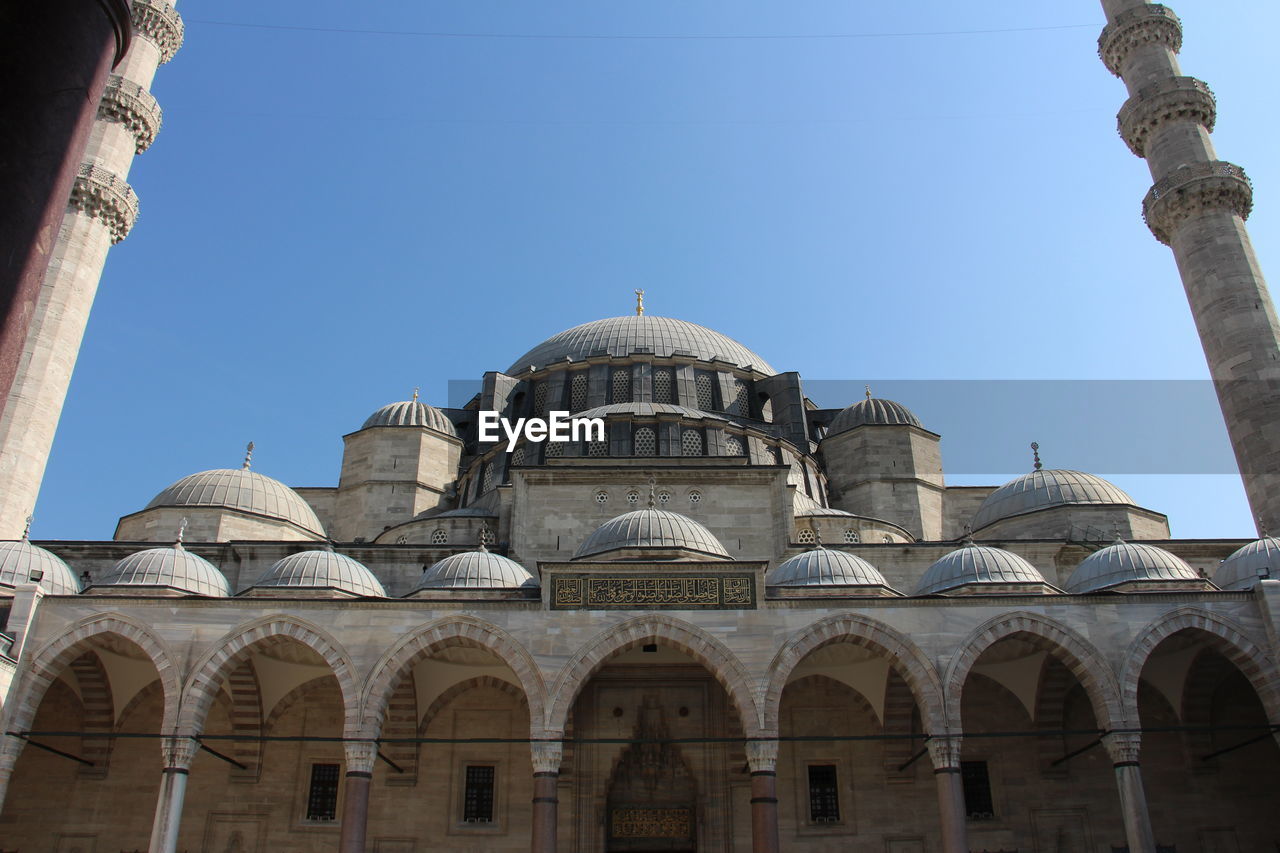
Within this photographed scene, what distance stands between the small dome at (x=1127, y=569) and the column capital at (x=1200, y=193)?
799cm

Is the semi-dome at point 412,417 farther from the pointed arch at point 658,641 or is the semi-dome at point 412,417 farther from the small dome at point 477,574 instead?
the pointed arch at point 658,641

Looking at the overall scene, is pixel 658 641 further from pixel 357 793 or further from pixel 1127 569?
pixel 1127 569

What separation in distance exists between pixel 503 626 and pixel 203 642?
376cm

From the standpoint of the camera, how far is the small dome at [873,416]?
22.6 m

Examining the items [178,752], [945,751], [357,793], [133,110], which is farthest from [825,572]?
[133,110]

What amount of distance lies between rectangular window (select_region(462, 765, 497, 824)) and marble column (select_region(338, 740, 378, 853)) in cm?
272

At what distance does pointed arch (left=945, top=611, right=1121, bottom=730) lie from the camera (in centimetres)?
1277

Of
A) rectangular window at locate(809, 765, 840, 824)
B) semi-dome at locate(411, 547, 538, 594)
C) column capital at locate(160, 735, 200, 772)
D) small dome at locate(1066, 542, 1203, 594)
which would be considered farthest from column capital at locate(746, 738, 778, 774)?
column capital at locate(160, 735, 200, 772)

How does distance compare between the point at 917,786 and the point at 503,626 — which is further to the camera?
the point at 917,786

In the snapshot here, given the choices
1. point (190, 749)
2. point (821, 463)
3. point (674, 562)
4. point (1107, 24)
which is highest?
point (1107, 24)

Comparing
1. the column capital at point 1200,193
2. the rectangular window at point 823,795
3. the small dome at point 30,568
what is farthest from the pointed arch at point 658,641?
the column capital at point 1200,193

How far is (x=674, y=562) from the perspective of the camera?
13.5 meters

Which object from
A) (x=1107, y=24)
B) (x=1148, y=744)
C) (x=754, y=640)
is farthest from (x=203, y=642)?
(x=1107, y=24)

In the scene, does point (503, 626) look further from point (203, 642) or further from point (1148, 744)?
point (1148, 744)
